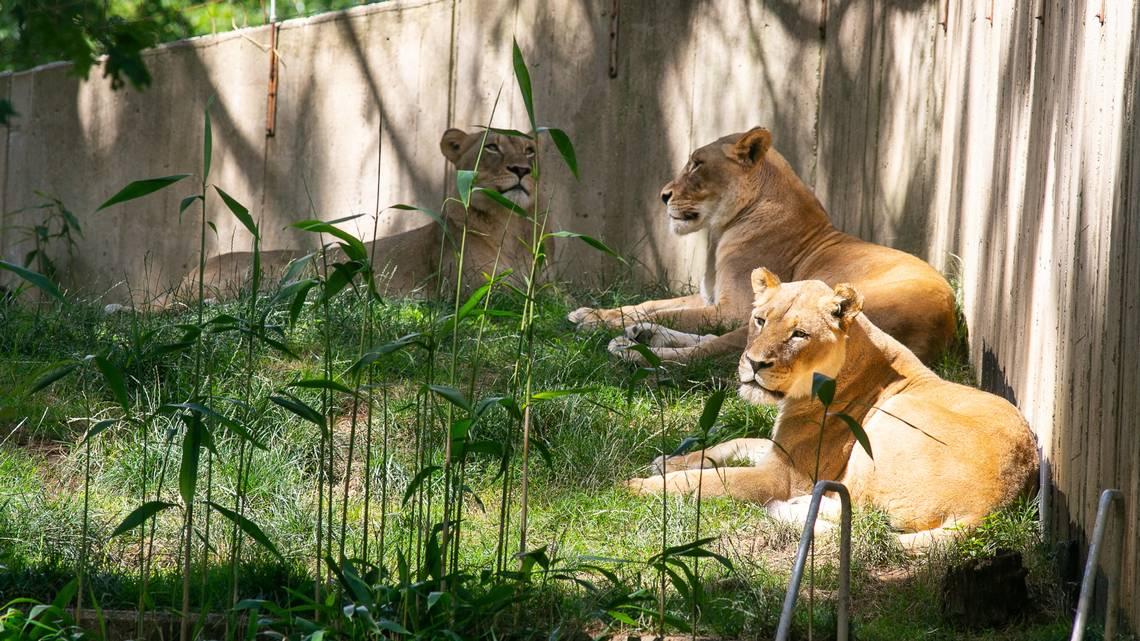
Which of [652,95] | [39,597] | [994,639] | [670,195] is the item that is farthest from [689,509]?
[652,95]

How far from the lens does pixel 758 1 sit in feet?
29.6

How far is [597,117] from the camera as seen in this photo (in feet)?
30.5

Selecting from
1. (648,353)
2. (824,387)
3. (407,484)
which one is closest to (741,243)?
(407,484)

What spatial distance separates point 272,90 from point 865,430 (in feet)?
19.7

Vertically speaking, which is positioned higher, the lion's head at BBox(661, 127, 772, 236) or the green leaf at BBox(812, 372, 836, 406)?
the lion's head at BBox(661, 127, 772, 236)

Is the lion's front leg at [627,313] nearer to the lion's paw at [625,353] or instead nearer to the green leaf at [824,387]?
the lion's paw at [625,353]

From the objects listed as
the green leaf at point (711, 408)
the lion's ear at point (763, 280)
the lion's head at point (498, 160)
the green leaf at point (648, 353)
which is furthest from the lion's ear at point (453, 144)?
the green leaf at point (711, 408)

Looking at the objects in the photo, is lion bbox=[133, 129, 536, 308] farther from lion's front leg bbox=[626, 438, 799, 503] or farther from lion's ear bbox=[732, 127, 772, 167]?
lion's front leg bbox=[626, 438, 799, 503]

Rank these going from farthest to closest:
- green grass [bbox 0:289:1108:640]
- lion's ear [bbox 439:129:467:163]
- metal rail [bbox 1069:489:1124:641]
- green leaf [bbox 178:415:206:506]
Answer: lion's ear [bbox 439:129:467:163], green grass [bbox 0:289:1108:640], green leaf [bbox 178:415:206:506], metal rail [bbox 1069:489:1124:641]

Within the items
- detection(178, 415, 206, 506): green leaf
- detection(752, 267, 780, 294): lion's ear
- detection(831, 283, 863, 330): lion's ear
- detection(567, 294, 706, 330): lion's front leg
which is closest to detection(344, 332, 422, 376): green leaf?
detection(178, 415, 206, 506): green leaf

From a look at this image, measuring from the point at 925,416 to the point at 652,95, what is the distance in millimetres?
4647

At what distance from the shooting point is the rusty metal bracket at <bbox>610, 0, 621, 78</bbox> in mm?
9227

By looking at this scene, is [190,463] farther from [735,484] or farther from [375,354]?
[735,484]

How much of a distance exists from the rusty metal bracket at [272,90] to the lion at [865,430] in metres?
5.31
